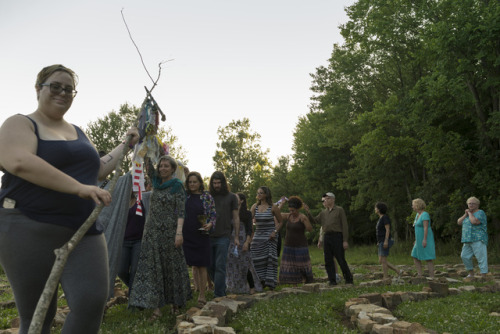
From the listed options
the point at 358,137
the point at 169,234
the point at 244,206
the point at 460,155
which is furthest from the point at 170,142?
the point at 169,234

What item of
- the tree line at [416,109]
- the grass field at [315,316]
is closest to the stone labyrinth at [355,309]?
the grass field at [315,316]

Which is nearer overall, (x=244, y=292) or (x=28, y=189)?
(x=28, y=189)

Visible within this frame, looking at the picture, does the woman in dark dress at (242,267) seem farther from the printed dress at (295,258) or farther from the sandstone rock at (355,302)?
the sandstone rock at (355,302)

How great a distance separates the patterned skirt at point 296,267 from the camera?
428 inches

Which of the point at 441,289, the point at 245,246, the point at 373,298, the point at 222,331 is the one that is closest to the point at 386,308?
Answer: the point at 373,298

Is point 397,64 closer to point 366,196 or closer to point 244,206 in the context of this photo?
point 366,196

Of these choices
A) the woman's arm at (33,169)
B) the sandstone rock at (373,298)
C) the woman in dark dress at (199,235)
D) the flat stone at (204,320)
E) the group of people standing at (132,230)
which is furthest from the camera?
the woman in dark dress at (199,235)

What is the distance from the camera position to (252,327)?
5680 mm

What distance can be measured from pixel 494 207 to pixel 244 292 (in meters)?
11.5

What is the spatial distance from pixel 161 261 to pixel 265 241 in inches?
148

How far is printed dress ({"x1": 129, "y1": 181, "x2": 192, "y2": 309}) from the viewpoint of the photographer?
645 centimetres

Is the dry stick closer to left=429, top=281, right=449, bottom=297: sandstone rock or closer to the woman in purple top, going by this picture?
the woman in purple top

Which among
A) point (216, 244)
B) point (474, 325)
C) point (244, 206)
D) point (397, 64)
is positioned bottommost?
point (474, 325)

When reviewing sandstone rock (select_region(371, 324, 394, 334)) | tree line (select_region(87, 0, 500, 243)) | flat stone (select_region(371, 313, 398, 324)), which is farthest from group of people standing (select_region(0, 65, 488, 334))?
tree line (select_region(87, 0, 500, 243))
